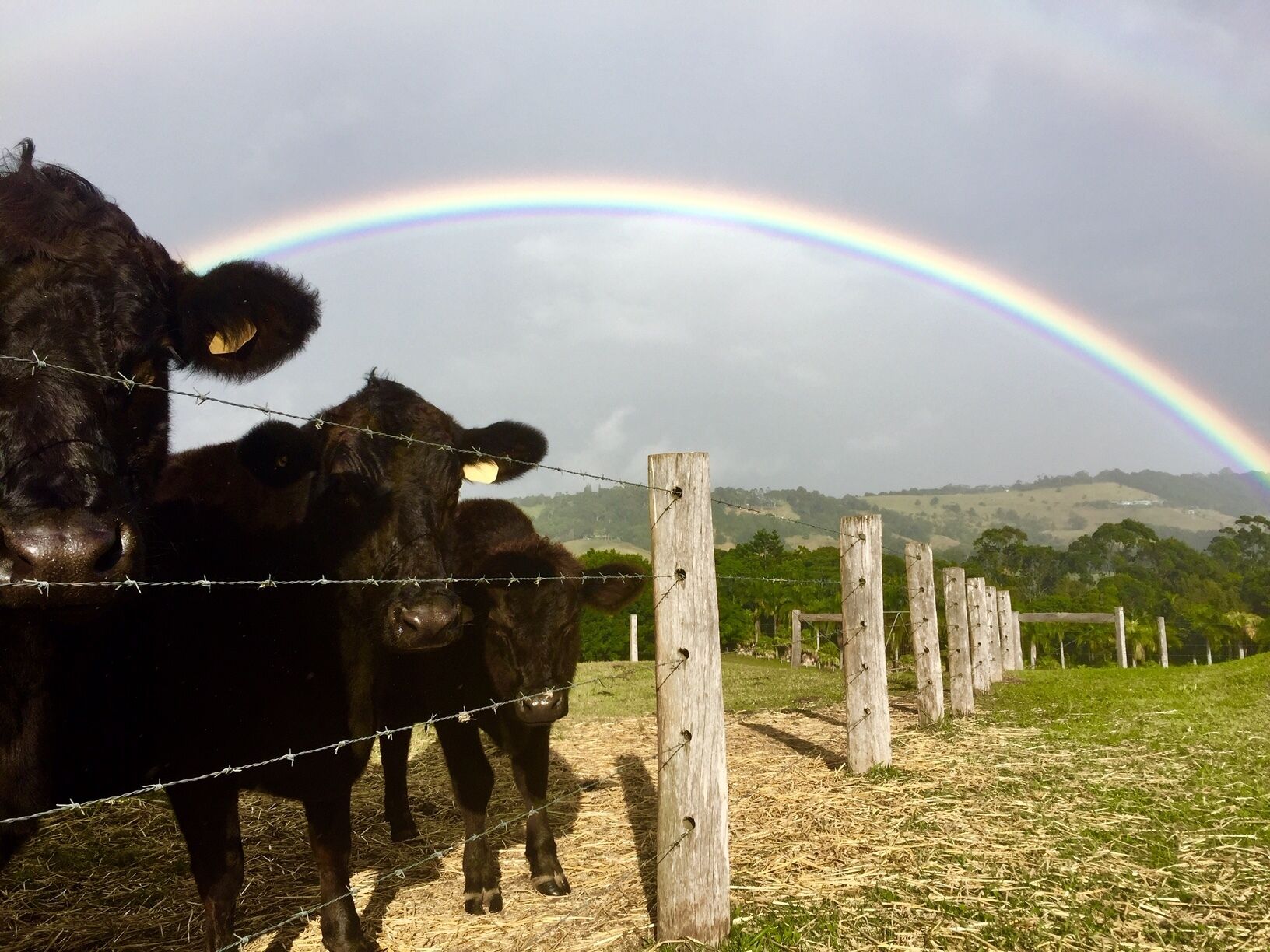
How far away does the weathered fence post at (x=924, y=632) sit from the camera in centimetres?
877

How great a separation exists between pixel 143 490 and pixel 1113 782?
6185mm

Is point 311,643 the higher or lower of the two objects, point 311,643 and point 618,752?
the higher

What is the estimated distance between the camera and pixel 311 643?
3822 mm

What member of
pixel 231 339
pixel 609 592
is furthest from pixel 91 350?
pixel 609 592

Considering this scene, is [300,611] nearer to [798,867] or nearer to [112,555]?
[112,555]

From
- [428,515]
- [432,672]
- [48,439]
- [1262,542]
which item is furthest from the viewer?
[1262,542]

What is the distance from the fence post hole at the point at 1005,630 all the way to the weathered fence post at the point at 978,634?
153 inches

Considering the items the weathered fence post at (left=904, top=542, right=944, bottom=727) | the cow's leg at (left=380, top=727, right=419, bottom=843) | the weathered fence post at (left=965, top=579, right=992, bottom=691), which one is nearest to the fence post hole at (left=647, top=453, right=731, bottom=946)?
the cow's leg at (left=380, top=727, right=419, bottom=843)

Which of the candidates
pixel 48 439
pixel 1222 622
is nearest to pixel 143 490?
pixel 48 439

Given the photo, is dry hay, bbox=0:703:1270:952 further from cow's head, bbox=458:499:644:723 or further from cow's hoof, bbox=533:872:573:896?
cow's head, bbox=458:499:644:723

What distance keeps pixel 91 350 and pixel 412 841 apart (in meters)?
4.20

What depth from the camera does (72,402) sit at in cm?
253

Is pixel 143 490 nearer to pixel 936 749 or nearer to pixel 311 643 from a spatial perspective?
pixel 311 643

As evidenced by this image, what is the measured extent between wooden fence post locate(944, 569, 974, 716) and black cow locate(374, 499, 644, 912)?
6.27 metres
